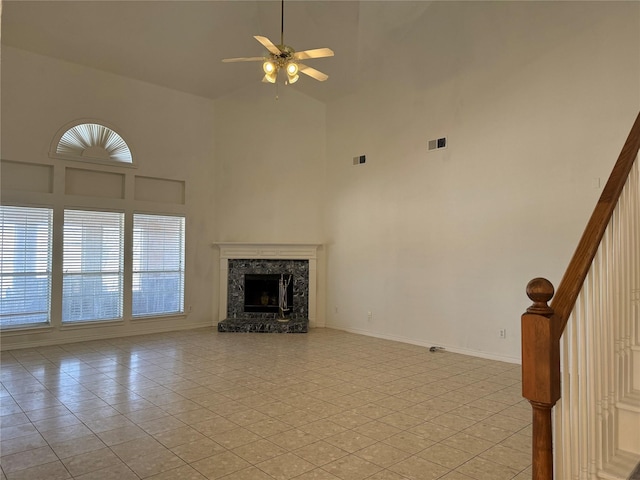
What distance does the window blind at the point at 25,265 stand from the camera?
634 centimetres

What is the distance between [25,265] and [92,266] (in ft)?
3.03

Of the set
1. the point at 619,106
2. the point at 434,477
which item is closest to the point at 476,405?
the point at 434,477

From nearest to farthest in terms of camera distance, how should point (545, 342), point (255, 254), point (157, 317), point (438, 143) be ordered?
point (545, 342) < point (438, 143) < point (157, 317) < point (255, 254)

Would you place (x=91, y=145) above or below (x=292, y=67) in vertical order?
below

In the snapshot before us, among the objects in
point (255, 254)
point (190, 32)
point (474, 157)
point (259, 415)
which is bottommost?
point (259, 415)

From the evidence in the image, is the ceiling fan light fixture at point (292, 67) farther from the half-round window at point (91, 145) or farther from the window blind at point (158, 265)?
the window blind at point (158, 265)

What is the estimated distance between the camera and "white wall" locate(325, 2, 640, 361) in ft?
17.0

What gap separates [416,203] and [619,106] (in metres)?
2.93

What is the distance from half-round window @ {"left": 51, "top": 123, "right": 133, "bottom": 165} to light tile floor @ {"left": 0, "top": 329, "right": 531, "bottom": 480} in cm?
300

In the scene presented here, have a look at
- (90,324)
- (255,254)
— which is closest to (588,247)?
(255,254)

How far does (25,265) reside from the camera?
652cm

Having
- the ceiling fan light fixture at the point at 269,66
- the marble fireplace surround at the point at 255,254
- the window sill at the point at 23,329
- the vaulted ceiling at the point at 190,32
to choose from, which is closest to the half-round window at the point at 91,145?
the vaulted ceiling at the point at 190,32

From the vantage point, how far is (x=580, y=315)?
182 centimetres

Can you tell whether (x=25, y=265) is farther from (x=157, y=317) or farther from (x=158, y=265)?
(x=157, y=317)
